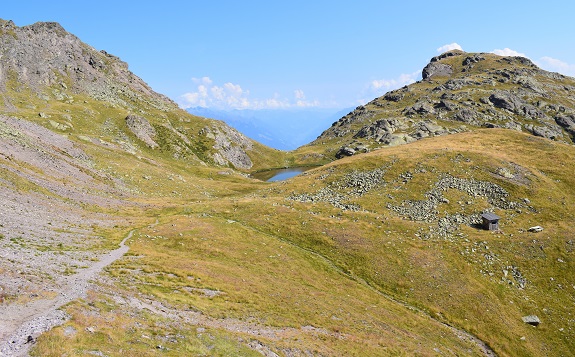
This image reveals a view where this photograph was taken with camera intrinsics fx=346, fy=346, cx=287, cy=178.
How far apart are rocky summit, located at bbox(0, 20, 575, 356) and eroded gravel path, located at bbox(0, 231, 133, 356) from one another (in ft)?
0.47

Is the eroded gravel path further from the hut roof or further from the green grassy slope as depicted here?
the hut roof

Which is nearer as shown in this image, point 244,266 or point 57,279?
point 57,279

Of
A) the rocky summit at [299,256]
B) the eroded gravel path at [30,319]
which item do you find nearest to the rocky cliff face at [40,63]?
the rocky summit at [299,256]

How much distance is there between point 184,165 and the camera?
154 metres

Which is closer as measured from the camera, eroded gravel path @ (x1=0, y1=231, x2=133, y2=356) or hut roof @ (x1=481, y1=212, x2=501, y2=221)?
eroded gravel path @ (x1=0, y1=231, x2=133, y2=356)

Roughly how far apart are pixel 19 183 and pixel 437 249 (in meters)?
75.8

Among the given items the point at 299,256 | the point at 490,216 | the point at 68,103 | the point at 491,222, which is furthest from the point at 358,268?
the point at 68,103

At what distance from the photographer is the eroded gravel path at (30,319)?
68.2 feet

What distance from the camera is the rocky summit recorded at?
100 ft

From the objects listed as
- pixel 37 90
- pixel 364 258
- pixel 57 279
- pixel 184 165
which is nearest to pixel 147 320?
pixel 57 279

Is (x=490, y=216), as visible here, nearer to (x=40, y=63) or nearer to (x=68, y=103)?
(x=68, y=103)

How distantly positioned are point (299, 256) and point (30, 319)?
141 feet

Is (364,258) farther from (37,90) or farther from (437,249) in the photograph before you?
(37,90)

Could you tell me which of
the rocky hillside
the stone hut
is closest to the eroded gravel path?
the stone hut
